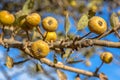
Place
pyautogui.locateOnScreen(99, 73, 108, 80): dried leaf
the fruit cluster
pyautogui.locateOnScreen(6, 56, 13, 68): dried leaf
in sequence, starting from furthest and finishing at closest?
pyautogui.locateOnScreen(6, 56, 13, 68): dried leaf < pyautogui.locateOnScreen(99, 73, 108, 80): dried leaf < the fruit cluster

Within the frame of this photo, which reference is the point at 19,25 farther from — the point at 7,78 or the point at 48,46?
the point at 7,78

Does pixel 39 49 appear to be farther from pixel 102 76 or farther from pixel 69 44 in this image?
pixel 102 76

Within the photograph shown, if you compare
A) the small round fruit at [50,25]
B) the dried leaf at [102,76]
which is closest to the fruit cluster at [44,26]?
the small round fruit at [50,25]

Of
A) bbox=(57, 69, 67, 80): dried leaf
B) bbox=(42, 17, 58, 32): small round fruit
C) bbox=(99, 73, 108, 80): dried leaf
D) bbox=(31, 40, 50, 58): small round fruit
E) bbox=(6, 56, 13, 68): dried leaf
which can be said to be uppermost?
bbox=(42, 17, 58, 32): small round fruit

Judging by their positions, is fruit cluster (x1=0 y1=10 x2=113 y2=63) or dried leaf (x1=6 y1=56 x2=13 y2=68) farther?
dried leaf (x1=6 y1=56 x2=13 y2=68)

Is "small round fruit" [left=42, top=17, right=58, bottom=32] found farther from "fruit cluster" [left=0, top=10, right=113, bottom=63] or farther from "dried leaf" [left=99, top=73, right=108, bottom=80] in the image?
"dried leaf" [left=99, top=73, right=108, bottom=80]

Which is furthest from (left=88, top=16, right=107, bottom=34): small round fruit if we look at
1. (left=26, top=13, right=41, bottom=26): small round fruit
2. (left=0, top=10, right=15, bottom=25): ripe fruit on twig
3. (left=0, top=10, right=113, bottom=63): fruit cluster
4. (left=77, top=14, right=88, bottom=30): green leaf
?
(left=0, top=10, right=15, bottom=25): ripe fruit on twig

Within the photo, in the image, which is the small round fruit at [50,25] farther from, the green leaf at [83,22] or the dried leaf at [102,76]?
the dried leaf at [102,76]

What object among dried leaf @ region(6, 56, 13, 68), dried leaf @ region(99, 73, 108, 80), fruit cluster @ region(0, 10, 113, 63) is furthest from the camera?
dried leaf @ region(6, 56, 13, 68)

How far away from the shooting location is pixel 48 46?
4.66ft

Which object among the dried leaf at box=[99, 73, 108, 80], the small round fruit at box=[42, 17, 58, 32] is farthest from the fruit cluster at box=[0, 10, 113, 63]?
the dried leaf at box=[99, 73, 108, 80]

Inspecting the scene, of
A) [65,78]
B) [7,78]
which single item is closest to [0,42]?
[65,78]

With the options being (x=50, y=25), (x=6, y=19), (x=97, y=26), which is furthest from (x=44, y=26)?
(x=97, y=26)

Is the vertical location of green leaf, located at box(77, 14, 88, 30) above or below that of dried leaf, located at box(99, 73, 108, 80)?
above
